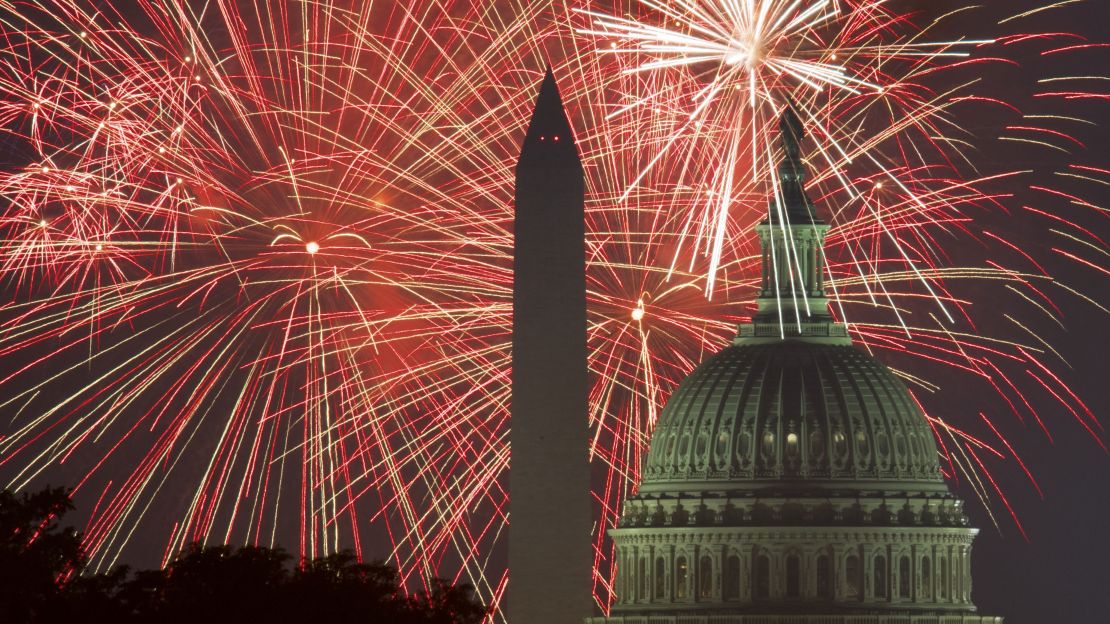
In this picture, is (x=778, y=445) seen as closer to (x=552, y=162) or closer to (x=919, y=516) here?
(x=919, y=516)

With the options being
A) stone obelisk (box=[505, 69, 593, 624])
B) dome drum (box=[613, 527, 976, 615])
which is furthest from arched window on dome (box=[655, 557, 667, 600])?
Answer: stone obelisk (box=[505, 69, 593, 624])

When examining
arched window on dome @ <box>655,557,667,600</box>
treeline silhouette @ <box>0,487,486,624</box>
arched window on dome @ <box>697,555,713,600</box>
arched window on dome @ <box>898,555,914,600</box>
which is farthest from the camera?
arched window on dome @ <box>655,557,667,600</box>

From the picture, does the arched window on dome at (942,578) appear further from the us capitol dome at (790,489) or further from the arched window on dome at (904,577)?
the arched window on dome at (904,577)

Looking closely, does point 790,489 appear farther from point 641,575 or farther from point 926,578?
point 641,575

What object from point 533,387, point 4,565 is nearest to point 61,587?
point 4,565

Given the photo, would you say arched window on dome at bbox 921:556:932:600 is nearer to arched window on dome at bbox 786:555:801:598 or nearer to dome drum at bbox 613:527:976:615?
dome drum at bbox 613:527:976:615

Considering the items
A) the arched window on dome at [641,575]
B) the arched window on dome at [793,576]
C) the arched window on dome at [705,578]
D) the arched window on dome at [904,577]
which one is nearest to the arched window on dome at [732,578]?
the arched window on dome at [705,578]
